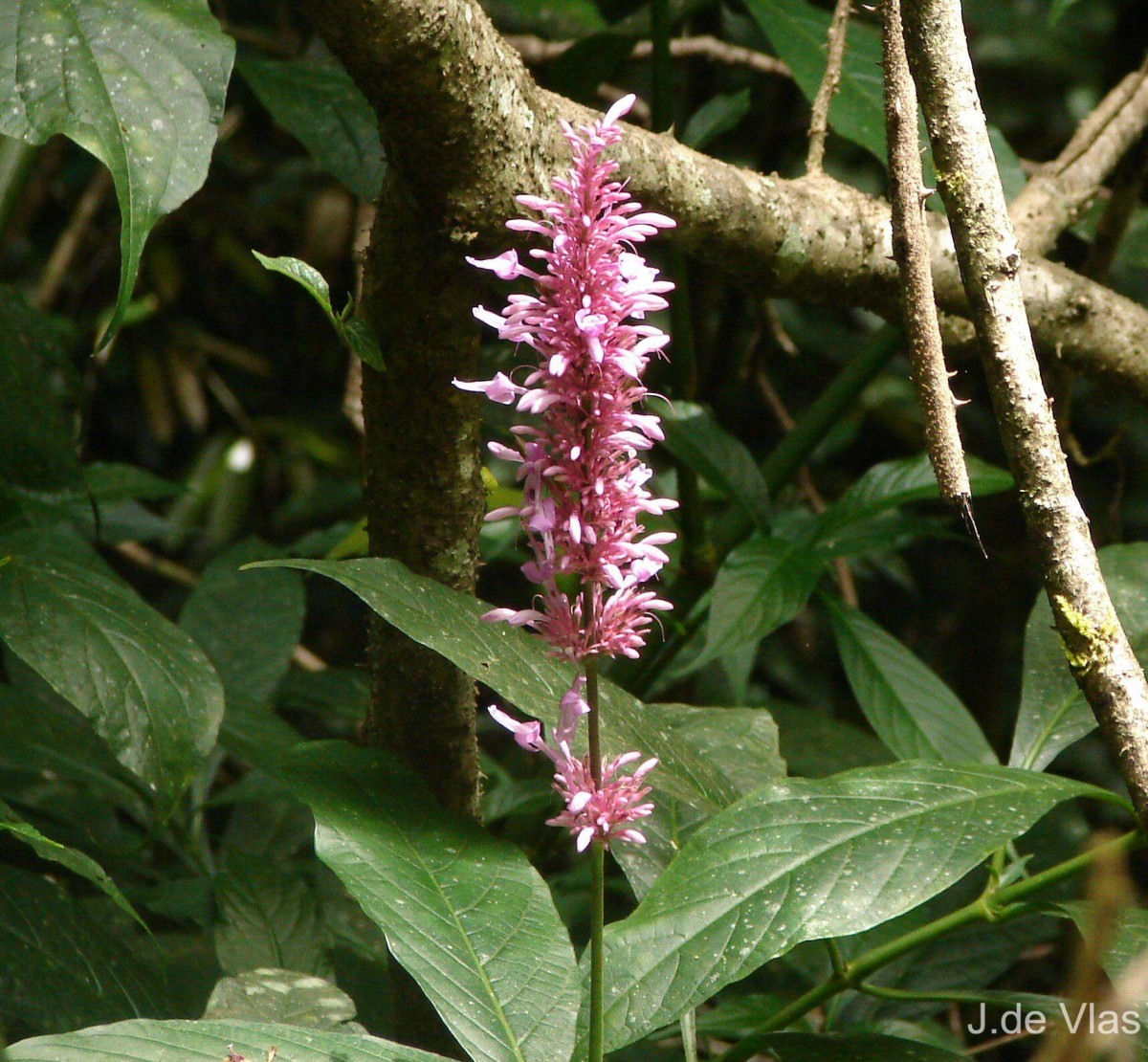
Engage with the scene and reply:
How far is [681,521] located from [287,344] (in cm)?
183

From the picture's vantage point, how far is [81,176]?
2521mm

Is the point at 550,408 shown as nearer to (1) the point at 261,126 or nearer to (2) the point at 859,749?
(2) the point at 859,749

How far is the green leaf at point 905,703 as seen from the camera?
1093 millimetres

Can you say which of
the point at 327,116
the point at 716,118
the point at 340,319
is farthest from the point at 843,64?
the point at 340,319

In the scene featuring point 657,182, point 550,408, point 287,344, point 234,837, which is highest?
point 657,182

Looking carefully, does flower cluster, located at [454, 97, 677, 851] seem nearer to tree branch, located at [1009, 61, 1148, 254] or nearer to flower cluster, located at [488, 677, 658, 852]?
flower cluster, located at [488, 677, 658, 852]

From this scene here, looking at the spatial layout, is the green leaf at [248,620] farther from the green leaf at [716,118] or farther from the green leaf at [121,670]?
the green leaf at [716,118]

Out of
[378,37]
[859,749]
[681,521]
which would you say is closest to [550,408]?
[378,37]

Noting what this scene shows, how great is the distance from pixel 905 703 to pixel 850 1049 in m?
0.45

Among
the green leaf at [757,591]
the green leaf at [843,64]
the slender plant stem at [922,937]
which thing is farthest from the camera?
the green leaf at [843,64]

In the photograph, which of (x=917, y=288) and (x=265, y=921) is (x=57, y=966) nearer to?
(x=265, y=921)

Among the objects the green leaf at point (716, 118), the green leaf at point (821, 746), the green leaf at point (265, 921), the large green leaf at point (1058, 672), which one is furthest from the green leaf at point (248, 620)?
the large green leaf at point (1058, 672)

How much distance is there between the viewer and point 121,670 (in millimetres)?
790

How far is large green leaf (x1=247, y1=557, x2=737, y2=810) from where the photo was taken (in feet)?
2.13
